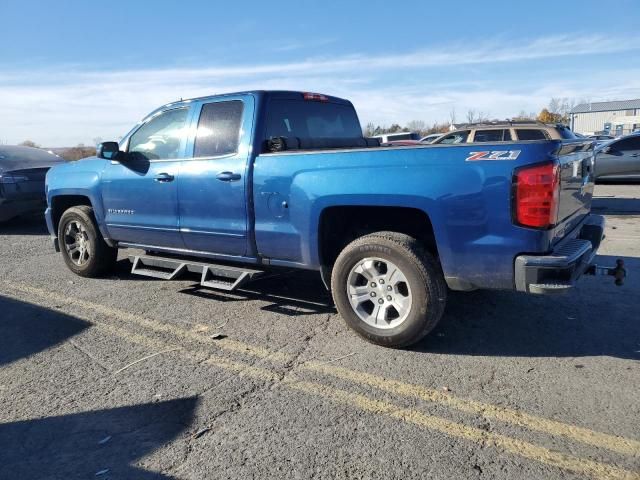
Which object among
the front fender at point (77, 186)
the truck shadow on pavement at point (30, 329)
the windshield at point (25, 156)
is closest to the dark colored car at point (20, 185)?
the windshield at point (25, 156)

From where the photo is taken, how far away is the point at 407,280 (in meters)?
3.76

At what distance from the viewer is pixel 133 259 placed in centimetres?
562

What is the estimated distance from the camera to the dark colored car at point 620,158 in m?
13.1

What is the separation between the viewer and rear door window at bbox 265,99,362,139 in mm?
4800

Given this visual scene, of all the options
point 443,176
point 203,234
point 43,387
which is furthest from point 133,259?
point 443,176

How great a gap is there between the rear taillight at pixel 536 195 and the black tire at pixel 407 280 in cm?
72

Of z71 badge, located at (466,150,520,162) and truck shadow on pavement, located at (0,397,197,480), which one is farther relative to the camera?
z71 badge, located at (466,150,520,162)

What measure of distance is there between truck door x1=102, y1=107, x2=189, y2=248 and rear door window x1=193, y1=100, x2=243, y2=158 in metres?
0.24

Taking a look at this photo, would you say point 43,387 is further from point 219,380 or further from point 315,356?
point 315,356

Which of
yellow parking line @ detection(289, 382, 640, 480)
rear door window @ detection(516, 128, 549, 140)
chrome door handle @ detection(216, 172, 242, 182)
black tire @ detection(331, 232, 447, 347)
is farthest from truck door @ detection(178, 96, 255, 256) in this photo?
rear door window @ detection(516, 128, 549, 140)

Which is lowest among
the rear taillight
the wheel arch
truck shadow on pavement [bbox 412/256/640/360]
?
truck shadow on pavement [bbox 412/256/640/360]

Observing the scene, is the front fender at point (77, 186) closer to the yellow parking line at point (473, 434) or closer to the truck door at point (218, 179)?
the truck door at point (218, 179)

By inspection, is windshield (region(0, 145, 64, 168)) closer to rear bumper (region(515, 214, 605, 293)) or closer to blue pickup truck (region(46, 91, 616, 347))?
blue pickup truck (region(46, 91, 616, 347))

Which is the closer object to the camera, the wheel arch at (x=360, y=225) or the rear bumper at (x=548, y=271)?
the rear bumper at (x=548, y=271)
